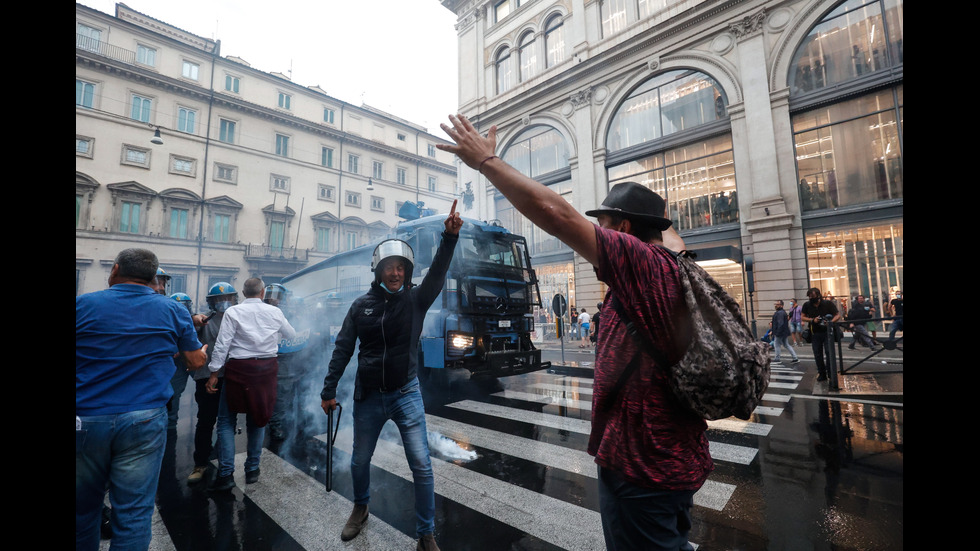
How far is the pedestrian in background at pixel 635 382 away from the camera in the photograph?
1.36 m

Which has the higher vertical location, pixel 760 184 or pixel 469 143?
pixel 760 184

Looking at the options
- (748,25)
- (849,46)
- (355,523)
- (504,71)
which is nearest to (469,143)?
(355,523)

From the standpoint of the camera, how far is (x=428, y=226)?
736 cm

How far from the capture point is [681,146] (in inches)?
719

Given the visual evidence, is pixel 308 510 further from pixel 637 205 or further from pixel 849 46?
pixel 849 46

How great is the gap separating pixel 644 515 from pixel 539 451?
3.52 metres

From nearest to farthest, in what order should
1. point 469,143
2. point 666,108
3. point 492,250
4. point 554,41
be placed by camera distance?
point 469,143
point 492,250
point 666,108
point 554,41

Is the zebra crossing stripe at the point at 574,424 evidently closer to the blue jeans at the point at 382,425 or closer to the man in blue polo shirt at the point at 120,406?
the blue jeans at the point at 382,425

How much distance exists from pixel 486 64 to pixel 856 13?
18144 mm

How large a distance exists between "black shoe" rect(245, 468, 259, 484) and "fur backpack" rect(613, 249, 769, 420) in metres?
4.32

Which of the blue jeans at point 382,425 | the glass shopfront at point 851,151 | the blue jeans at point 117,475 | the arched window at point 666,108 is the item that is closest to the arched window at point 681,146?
the arched window at point 666,108
